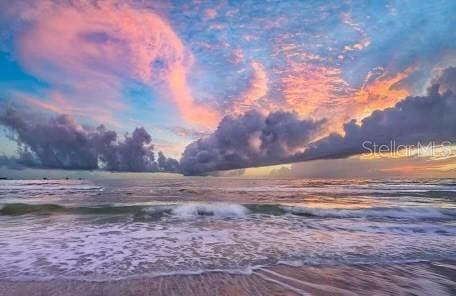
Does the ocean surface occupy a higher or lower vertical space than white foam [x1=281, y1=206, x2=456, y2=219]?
higher

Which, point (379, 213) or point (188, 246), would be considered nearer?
point (188, 246)

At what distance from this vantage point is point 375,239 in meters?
8.47

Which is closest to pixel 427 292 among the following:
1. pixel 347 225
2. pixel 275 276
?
pixel 275 276

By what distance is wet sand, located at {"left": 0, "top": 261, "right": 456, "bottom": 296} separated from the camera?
14.4ft

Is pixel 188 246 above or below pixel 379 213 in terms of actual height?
above

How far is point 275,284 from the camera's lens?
468cm

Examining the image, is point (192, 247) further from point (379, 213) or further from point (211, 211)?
point (379, 213)

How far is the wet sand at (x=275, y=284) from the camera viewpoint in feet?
14.4

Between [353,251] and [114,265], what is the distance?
5291mm

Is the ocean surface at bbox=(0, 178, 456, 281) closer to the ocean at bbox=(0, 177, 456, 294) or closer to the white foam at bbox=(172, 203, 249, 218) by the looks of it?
the ocean at bbox=(0, 177, 456, 294)

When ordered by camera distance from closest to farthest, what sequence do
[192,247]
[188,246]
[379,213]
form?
[192,247]
[188,246]
[379,213]

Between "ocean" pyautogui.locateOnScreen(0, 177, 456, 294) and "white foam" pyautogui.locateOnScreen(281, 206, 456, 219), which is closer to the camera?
"ocean" pyautogui.locateOnScreen(0, 177, 456, 294)

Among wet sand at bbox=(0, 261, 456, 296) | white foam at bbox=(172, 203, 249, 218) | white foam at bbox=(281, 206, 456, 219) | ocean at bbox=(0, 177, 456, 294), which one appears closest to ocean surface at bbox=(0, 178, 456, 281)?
ocean at bbox=(0, 177, 456, 294)

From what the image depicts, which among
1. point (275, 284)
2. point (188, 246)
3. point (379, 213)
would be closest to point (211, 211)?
point (188, 246)
